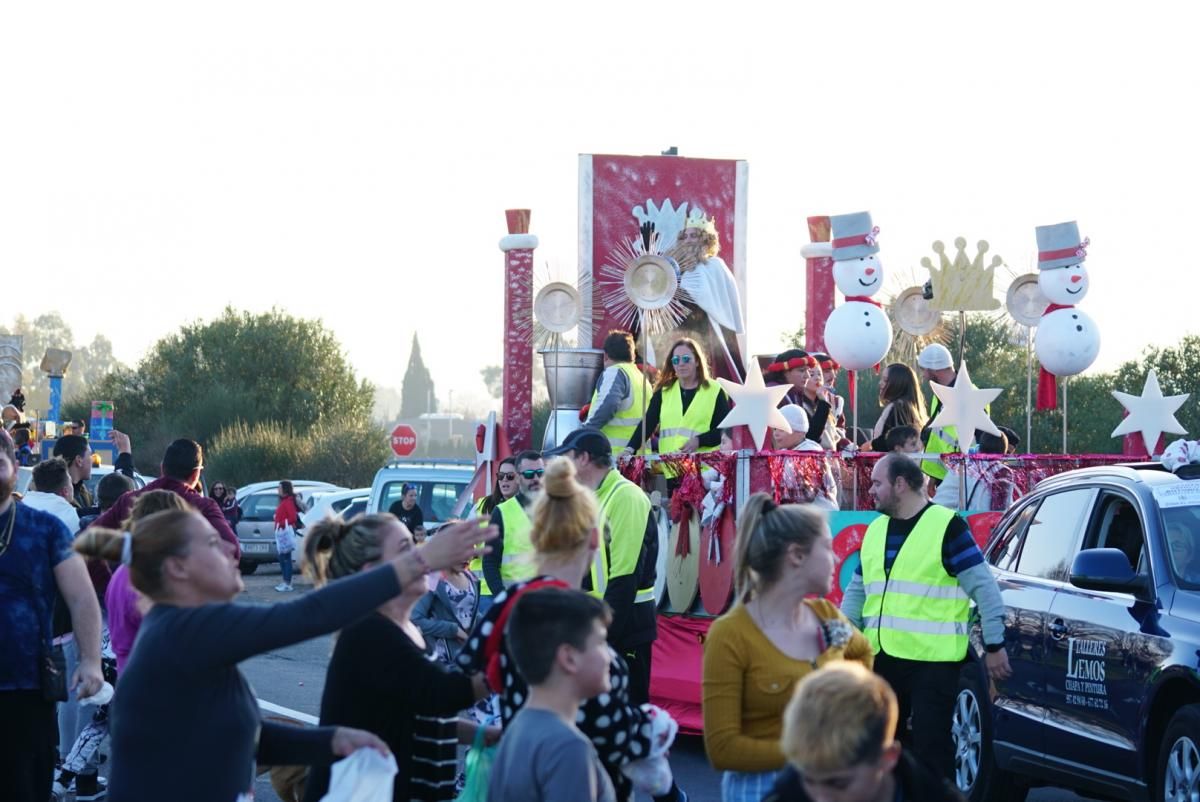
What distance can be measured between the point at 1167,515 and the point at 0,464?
5022 mm

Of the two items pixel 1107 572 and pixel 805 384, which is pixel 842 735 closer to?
pixel 1107 572

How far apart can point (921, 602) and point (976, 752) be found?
1729 millimetres

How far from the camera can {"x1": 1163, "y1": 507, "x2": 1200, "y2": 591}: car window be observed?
7320mm

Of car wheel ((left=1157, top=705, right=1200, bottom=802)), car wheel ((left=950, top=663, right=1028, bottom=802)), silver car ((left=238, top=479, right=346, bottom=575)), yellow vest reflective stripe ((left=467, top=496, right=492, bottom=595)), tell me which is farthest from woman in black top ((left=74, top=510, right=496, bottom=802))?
silver car ((left=238, top=479, right=346, bottom=575))

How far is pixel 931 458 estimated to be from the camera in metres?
10.6

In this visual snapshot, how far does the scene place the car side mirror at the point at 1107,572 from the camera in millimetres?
7258

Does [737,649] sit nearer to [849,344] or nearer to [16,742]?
[16,742]

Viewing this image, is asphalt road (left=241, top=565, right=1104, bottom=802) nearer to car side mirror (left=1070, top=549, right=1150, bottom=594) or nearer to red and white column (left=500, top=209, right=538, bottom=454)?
car side mirror (left=1070, top=549, right=1150, bottom=594)

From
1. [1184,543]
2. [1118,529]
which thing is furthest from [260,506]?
[1184,543]

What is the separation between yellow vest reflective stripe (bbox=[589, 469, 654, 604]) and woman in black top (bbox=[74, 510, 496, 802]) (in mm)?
3539

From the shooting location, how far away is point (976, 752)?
8.87 meters

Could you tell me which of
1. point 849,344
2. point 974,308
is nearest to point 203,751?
point 849,344

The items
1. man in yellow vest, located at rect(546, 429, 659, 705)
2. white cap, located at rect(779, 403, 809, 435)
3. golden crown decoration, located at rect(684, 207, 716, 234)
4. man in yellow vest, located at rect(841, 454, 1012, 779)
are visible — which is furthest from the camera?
golden crown decoration, located at rect(684, 207, 716, 234)

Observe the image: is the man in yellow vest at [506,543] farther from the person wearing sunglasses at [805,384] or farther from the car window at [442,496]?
the car window at [442,496]
